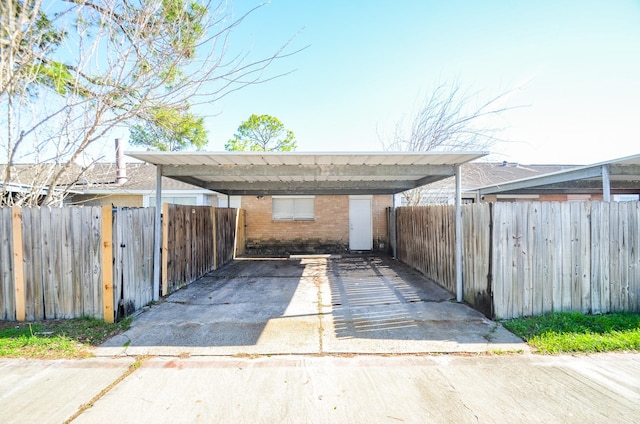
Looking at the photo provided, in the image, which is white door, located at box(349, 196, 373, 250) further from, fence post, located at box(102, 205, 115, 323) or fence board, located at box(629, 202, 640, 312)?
fence post, located at box(102, 205, 115, 323)

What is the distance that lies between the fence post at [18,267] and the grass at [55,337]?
7.6 inches

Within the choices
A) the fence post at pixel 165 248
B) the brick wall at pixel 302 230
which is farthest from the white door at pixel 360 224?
the fence post at pixel 165 248

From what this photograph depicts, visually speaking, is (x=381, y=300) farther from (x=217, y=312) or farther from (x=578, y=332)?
(x=217, y=312)

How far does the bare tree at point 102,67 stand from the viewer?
4430mm

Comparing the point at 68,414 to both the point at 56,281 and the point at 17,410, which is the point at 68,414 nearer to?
the point at 17,410

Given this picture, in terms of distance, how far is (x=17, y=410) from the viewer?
2.49 m

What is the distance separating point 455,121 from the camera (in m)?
9.01

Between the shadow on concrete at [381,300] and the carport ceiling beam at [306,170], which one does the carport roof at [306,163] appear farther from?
the shadow on concrete at [381,300]

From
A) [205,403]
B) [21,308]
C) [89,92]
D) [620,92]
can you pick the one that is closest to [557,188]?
[620,92]

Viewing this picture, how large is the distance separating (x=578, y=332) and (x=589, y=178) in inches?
236

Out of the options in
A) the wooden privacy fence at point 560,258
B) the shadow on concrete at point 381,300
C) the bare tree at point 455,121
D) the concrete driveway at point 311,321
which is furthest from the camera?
the bare tree at point 455,121

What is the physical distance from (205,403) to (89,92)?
16.3ft

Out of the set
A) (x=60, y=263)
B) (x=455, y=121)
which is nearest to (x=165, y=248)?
(x=60, y=263)

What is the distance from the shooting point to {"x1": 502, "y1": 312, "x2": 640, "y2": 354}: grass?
3515mm
